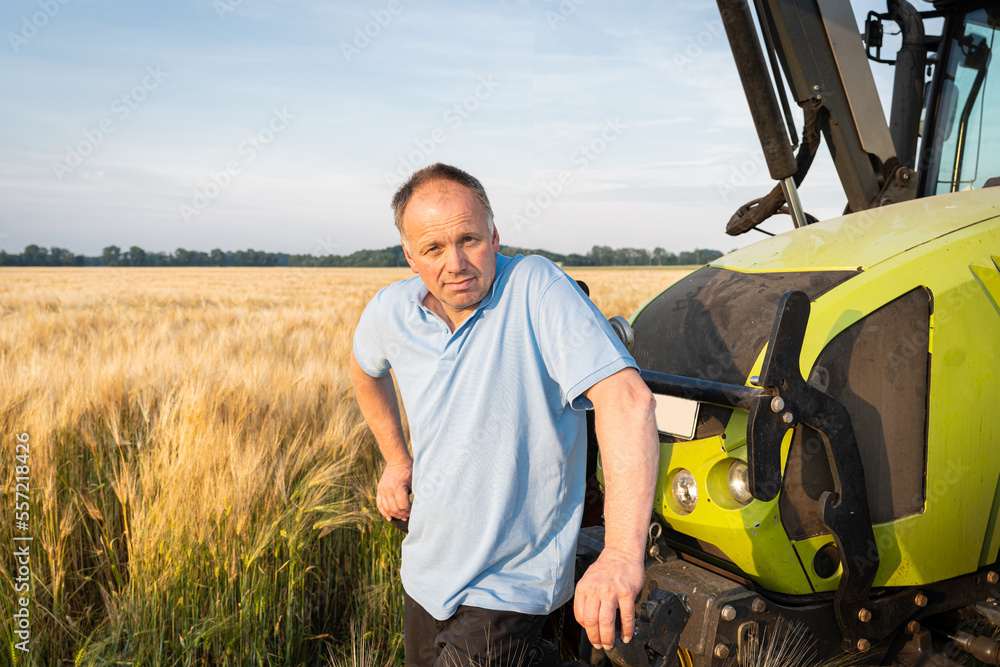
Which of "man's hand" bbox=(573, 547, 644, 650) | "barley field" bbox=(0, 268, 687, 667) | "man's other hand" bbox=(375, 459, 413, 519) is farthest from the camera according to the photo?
"barley field" bbox=(0, 268, 687, 667)

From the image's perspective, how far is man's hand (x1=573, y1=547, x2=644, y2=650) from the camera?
1444 millimetres

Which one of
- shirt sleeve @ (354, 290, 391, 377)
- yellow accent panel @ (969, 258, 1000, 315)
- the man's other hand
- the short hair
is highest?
the short hair

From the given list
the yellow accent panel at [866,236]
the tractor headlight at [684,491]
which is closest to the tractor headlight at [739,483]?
the tractor headlight at [684,491]

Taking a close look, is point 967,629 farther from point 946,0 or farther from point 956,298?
point 946,0

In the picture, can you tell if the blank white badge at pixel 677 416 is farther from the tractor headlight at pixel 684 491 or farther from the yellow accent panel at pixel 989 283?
the yellow accent panel at pixel 989 283

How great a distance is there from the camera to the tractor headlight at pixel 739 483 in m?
1.91

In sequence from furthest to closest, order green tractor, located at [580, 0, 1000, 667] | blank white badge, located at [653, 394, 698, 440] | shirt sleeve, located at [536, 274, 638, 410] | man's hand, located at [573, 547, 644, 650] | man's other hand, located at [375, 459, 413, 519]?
1. man's other hand, located at [375, 459, 413, 519]
2. blank white badge, located at [653, 394, 698, 440]
3. green tractor, located at [580, 0, 1000, 667]
4. shirt sleeve, located at [536, 274, 638, 410]
5. man's hand, located at [573, 547, 644, 650]

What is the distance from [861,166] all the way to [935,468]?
168 cm

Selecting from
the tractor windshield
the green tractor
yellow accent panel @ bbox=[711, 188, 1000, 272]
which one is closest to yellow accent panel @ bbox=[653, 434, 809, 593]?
the green tractor

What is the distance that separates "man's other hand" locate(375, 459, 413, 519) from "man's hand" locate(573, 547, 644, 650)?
90cm

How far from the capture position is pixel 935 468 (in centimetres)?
196

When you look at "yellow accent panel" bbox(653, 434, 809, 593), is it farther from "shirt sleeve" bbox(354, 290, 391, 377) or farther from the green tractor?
"shirt sleeve" bbox(354, 290, 391, 377)

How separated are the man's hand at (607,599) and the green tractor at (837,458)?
331 millimetres

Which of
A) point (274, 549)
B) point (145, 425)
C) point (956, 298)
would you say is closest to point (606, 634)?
point (956, 298)
